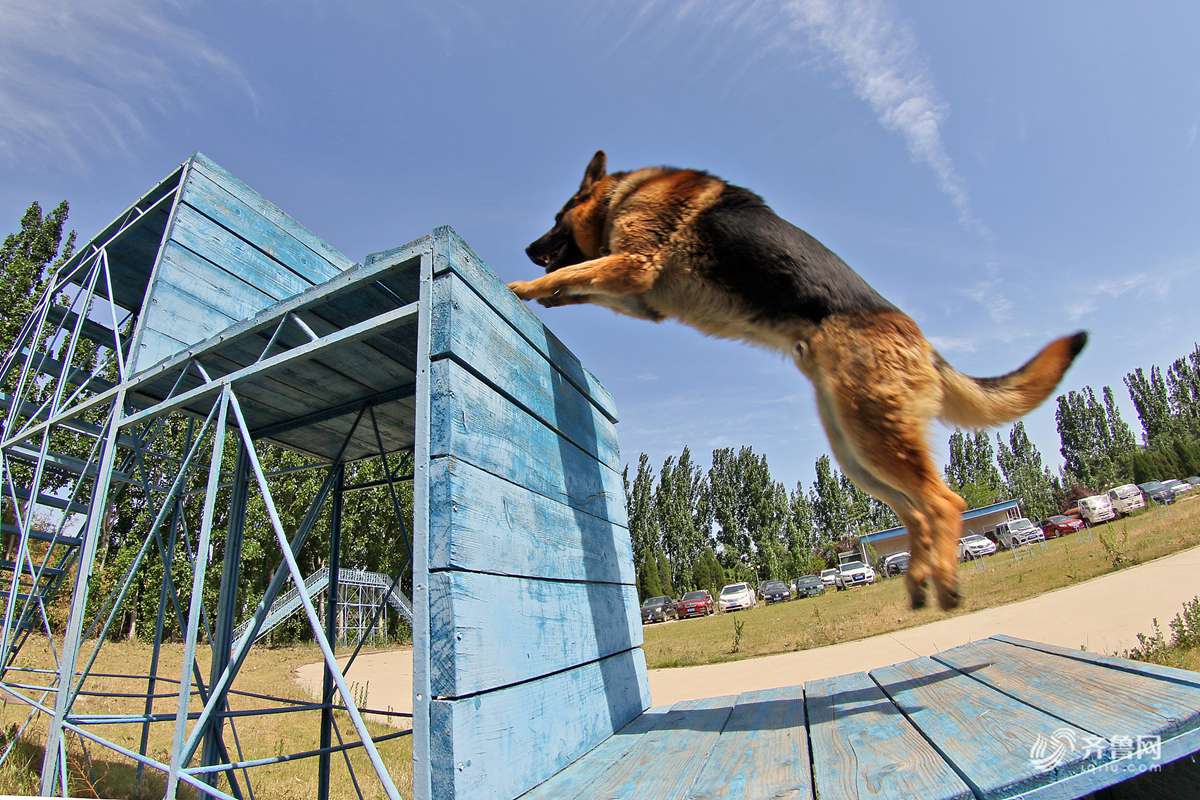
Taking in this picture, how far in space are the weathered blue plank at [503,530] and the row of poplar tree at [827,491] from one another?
3370 centimetres

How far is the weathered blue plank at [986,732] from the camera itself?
1264 mm

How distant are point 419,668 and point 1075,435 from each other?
6950 cm

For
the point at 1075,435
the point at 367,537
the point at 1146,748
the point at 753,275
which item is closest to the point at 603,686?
the point at 1146,748

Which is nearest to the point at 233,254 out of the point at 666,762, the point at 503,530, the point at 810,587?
the point at 503,530

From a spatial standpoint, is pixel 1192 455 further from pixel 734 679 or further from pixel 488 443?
pixel 488 443

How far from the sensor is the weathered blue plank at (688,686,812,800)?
153cm

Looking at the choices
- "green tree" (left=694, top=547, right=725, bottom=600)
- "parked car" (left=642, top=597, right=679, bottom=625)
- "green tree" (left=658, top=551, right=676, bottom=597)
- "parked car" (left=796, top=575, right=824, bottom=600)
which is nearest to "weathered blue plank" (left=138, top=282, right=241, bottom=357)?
"parked car" (left=642, top=597, right=679, bottom=625)

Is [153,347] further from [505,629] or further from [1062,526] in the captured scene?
[1062,526]

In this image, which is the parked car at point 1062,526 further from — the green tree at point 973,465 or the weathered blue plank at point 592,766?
the weathered blue plank at point 592,766

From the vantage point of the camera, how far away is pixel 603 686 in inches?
99.2

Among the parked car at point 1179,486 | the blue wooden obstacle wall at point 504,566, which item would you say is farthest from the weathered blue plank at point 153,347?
the parked car at point 1179,486

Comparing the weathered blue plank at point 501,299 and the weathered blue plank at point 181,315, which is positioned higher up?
the weathered blue plank at point 181,315

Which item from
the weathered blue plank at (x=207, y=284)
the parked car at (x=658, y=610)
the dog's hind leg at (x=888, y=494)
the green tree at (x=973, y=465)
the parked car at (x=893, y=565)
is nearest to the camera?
the dog's hind leg at (x=888, y=494)

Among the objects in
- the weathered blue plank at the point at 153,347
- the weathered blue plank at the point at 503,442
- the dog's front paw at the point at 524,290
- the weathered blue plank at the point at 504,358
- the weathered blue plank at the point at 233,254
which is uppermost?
the weathered blue plank at the point at 233,254
